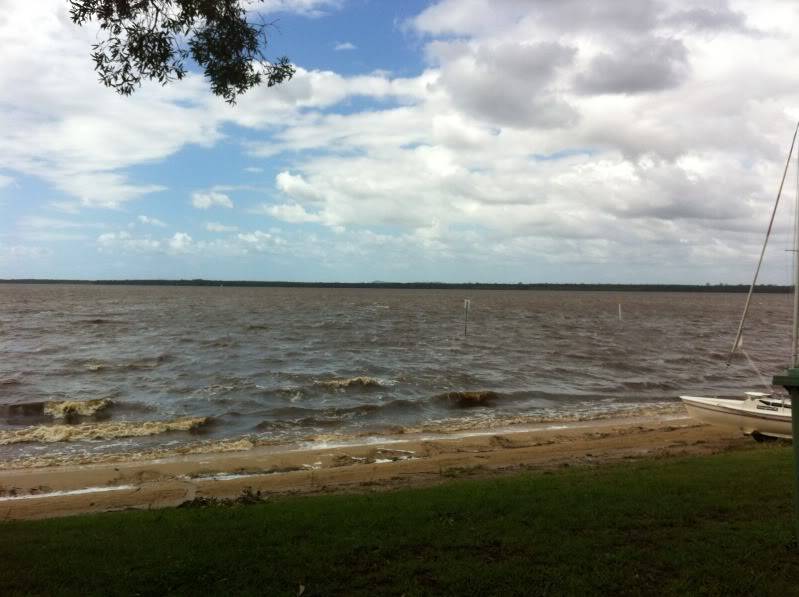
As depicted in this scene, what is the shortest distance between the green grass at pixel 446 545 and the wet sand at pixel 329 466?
3.31 m

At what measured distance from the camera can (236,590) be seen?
5.69m

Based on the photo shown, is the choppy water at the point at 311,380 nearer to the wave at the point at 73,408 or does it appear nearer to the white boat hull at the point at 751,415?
the wave at the point at 73,408

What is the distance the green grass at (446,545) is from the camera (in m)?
5.76

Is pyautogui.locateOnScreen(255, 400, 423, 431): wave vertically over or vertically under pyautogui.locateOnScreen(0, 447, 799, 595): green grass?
under

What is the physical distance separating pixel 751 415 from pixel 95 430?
19.7 meters

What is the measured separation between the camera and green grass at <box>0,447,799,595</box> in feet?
18.9

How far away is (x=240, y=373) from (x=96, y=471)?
15711 mm

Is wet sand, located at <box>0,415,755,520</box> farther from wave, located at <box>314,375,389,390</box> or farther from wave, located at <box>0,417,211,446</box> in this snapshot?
wave, located at <box>314,375,389,390</box>

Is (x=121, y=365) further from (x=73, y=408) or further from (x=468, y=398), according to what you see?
(x=468, y=398)

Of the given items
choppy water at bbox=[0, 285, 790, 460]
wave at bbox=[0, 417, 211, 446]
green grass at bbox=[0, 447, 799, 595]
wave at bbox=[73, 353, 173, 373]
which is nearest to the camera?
green grass at bbox=[0, 447, 799, 595]

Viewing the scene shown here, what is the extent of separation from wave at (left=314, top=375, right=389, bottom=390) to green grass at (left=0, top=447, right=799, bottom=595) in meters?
18.1

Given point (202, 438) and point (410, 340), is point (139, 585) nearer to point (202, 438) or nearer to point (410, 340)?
point (202, 438)

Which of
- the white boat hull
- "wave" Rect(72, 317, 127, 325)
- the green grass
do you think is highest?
the green grass

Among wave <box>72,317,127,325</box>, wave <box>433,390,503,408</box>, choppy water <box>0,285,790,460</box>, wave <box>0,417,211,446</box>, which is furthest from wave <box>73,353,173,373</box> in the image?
wave <box>72,317,127,325</box>
